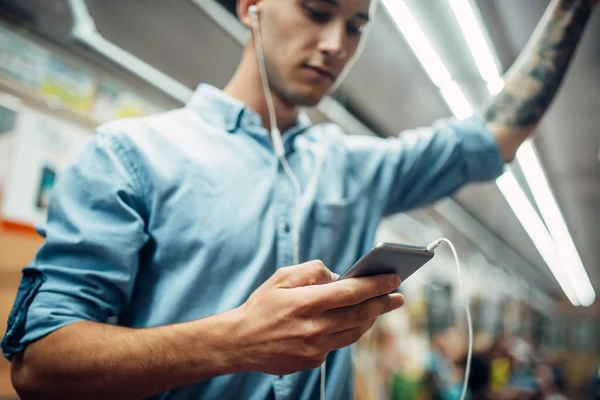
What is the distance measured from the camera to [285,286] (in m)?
0.47

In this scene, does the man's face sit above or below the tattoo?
below

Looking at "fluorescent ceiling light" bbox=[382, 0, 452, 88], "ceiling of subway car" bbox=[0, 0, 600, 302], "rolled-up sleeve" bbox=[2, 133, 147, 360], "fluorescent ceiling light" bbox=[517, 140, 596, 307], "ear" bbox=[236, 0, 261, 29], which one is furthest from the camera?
"fluorescent ceiling light" bbox=[517, 140, 596, 307]

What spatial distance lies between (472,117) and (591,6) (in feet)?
1.12

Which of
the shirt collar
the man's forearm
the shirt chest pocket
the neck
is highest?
the neck

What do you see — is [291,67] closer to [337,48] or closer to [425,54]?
[337,48]

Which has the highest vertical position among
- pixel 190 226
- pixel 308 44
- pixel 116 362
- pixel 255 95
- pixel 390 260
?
pixel 308 44

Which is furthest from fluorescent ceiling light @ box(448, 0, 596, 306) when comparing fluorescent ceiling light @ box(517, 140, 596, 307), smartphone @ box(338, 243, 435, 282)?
smartphone @ box(338, 243, 435, 282)

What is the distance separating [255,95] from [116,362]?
50 cm

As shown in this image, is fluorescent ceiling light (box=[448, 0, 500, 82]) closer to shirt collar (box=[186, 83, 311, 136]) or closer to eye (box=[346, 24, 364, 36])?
eye (box=[346, 24, 364, 36])

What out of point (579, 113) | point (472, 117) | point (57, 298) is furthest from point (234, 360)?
point (579, 113)

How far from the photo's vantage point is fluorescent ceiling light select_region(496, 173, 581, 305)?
2.80m

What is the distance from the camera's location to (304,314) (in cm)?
46

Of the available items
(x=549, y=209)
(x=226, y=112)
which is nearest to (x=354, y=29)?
(x=226, y=112)

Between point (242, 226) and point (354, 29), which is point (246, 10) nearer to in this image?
point (354, 29)
